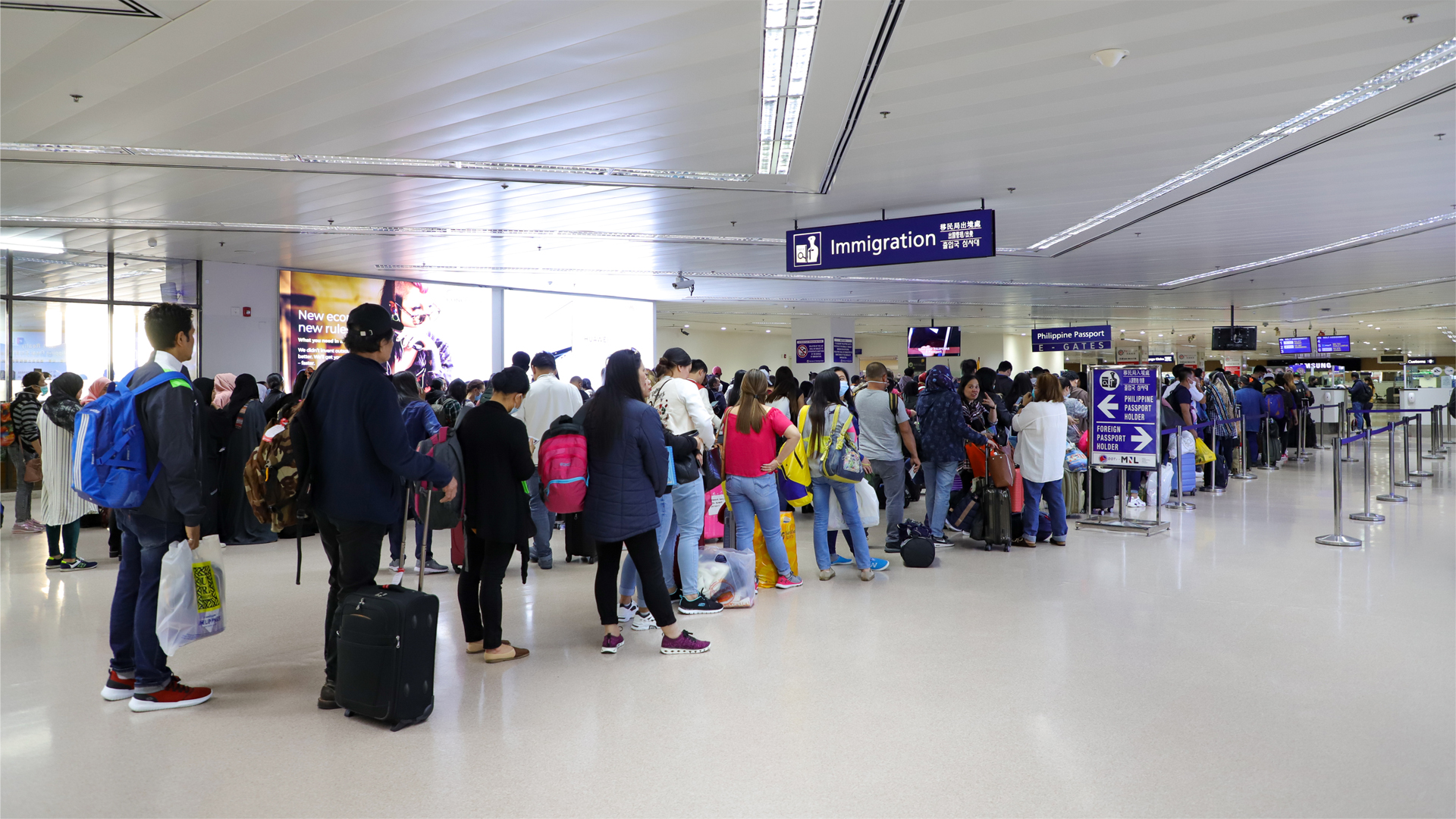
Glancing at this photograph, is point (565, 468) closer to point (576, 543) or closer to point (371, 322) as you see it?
point (371, 322)

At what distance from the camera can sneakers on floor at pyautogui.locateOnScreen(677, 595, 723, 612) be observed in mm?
5219

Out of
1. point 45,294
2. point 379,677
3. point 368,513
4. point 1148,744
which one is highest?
point 45,294

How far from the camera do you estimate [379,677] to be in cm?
339

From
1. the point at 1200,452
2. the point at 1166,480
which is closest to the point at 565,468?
the point at 1166,480

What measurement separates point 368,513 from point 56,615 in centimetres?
325

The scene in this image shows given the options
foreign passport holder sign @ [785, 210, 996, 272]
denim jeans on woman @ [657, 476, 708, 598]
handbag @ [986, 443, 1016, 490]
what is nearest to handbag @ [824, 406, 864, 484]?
denim jeans on woman @ [657, 476, 708, 598]

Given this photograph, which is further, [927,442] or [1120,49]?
[927,442]

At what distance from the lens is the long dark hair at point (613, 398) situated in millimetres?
4223

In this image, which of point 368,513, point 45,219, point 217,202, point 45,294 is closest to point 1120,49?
point 368,513

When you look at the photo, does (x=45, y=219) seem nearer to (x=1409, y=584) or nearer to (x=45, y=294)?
(x=45, y=294)

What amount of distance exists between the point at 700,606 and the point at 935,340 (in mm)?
18974

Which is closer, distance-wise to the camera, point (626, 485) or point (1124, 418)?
point (626, 485)

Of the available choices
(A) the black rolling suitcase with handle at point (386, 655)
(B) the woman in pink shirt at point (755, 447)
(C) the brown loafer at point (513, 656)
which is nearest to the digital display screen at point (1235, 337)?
(B) the woman in pink shirt at point (755, 447)

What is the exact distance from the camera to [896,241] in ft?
28.2
